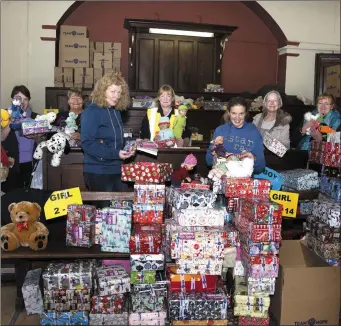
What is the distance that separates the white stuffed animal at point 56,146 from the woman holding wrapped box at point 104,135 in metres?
0.29

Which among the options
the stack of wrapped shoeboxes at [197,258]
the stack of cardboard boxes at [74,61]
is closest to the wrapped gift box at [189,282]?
the stack of wrapped shoeboxes at [197,258]

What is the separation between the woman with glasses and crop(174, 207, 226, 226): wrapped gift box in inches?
45.5

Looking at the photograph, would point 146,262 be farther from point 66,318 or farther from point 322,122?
point 322,122

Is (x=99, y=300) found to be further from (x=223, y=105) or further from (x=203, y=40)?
(x=203, y=40)

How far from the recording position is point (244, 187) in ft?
7.93

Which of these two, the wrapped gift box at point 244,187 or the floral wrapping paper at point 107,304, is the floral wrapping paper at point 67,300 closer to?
the floral wrapping paper at point 107,304

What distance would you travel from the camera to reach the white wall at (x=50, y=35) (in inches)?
260

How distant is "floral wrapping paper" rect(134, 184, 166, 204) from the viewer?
2.51m

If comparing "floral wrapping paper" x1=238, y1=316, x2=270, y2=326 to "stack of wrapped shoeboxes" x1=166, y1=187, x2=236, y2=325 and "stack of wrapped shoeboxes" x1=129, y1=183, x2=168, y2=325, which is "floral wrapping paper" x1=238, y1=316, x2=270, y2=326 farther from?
"stack of wrapped shoeboxes" x1=129, y1=183, x2=168, y2=325

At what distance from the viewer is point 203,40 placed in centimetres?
715

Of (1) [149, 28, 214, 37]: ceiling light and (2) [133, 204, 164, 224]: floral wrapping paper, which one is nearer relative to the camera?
(2) [133, 204, 164, 224]: floral wrapping paper

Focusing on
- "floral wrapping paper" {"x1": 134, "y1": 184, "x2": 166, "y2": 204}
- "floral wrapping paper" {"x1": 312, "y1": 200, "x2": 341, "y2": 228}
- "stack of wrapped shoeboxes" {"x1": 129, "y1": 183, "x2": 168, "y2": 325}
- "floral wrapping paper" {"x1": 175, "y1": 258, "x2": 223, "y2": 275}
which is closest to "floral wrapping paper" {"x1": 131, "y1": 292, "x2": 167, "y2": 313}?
"stack of wrapped shoeboxes" {"x1": 129, "y1": 183, "x2": 168, "y2": 325}

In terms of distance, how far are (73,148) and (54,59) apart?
14.2 feet

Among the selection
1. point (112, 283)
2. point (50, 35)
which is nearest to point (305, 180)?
point (112, 283)
